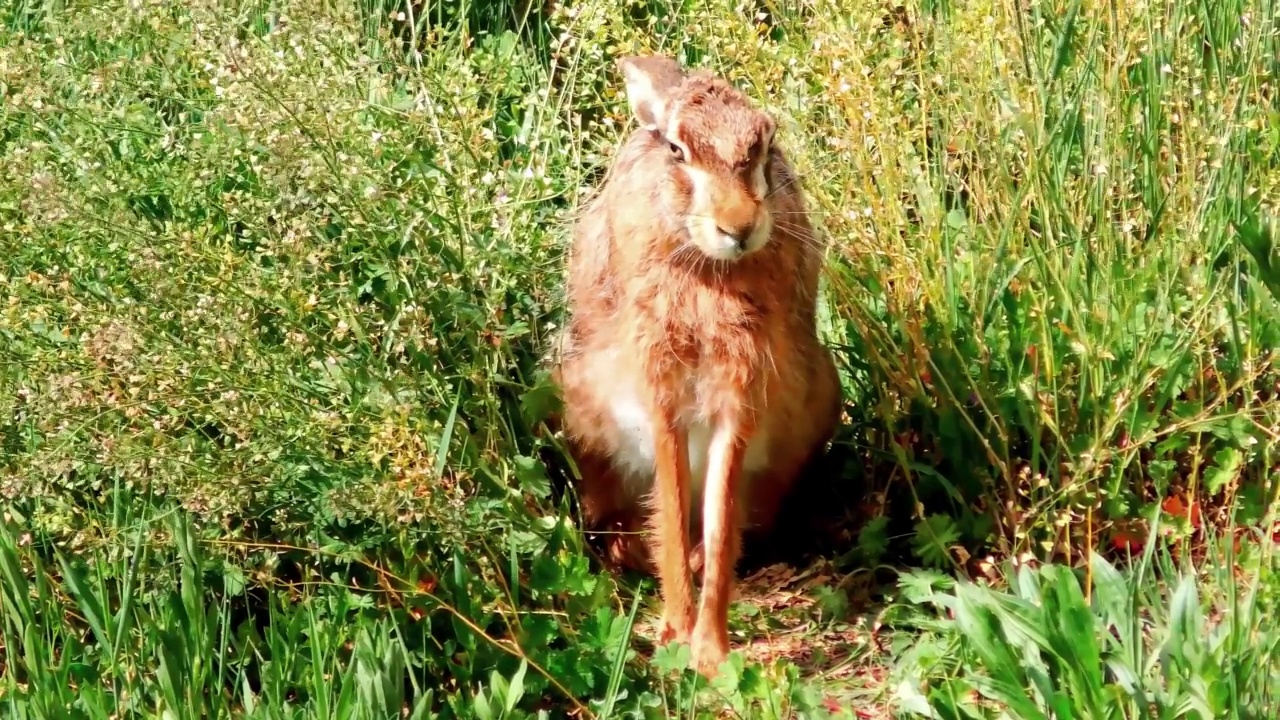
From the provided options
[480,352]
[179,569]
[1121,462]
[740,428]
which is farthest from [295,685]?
[1121,462]

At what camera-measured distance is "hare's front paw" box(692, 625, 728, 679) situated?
139 inches

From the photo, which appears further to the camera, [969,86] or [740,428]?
[969,86]

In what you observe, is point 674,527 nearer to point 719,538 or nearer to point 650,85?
point 719,538

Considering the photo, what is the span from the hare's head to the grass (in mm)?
447

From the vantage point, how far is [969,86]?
3922mm

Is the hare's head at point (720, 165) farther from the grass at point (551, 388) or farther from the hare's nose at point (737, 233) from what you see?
the grass at point (551, 388)

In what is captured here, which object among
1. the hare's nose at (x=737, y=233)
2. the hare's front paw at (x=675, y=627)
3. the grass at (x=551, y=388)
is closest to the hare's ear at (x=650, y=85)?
the grass at (x=551, y=388)

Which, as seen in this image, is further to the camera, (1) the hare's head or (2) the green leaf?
(2) the green leaf

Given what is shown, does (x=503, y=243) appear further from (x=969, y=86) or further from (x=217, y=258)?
(x=969, y=86)

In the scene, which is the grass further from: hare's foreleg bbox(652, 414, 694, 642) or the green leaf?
hare's foreleg bbox(652, 414, 694, 642)

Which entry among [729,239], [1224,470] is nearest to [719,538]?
[729,239]

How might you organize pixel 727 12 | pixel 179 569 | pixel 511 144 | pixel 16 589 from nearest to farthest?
pixel 16 589 < pixel 179 569 < pixel 727 12 < pixel 511 144

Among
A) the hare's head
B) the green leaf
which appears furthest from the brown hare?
the green leaf

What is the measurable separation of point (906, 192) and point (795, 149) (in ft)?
1.00
